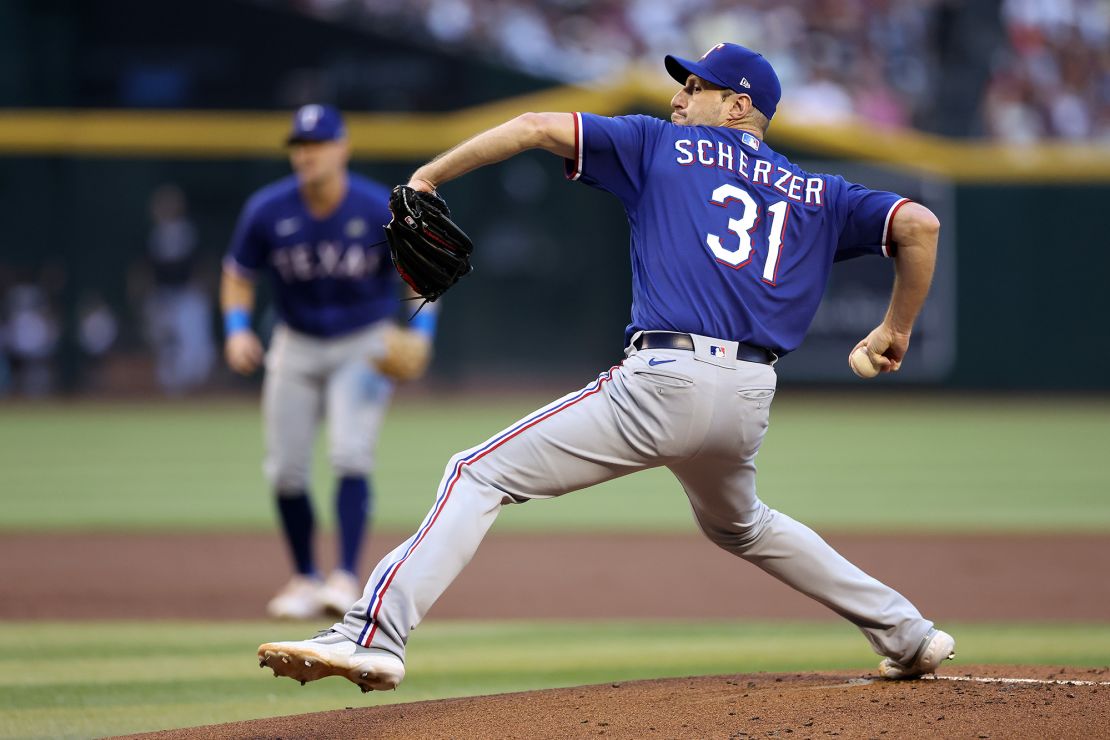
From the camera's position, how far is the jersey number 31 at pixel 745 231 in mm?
3666

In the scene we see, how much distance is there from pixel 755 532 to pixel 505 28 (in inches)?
Result: 599

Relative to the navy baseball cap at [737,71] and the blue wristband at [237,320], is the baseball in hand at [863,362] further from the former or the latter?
the blue wristband at [237,320]

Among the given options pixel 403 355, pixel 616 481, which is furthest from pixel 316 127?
pixel 616 481

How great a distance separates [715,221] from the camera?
3.68m

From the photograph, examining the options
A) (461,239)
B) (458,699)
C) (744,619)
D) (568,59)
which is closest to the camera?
(461,239)

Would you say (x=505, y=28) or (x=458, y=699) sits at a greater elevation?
(x=505, y=28)

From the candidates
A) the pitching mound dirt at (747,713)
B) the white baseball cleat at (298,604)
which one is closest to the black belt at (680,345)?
the pitching mound dirt at (747,713)

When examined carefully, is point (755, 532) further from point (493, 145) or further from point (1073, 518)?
point (1073, 518)

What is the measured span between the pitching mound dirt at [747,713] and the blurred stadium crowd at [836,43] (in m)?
13.7

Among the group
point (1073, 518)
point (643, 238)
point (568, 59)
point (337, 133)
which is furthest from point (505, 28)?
point (643, 238)

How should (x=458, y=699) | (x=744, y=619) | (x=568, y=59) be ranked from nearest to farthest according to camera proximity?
(x=458, y=699) → (x=744, y=619) → (x=568, y=59)

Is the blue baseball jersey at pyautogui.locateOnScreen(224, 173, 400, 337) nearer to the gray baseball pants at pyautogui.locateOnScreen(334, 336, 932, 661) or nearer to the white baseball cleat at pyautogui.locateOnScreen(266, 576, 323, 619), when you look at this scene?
the white baseball cleat at pyautogui.locateOnScreen(266, 576, 323, 619)

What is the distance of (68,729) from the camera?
3.90m

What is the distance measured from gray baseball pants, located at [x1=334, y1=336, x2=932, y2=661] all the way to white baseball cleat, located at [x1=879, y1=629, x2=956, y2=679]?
75 centimetres
